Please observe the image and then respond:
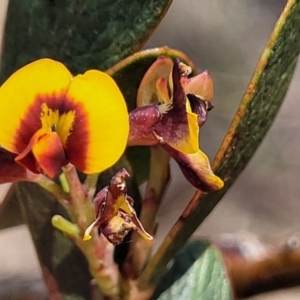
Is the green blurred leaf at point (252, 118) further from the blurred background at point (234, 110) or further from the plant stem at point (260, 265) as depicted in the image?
the blurred background at point (234, 110)

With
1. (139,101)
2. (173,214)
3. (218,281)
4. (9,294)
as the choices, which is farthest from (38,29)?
(173,214)

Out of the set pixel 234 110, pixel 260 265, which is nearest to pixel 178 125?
pixel 260 265

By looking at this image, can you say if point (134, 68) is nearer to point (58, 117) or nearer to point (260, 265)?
point (58, 117)

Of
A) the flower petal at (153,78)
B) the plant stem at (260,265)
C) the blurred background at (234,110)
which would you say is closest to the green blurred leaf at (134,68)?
the flower petal at (153,78)

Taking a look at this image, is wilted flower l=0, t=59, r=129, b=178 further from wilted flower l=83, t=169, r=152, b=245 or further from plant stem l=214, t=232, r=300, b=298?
plant stem l=214, t=232, r=300, b=298

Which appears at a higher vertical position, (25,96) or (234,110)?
(25,96)

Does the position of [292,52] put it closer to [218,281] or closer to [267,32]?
[218,281]
